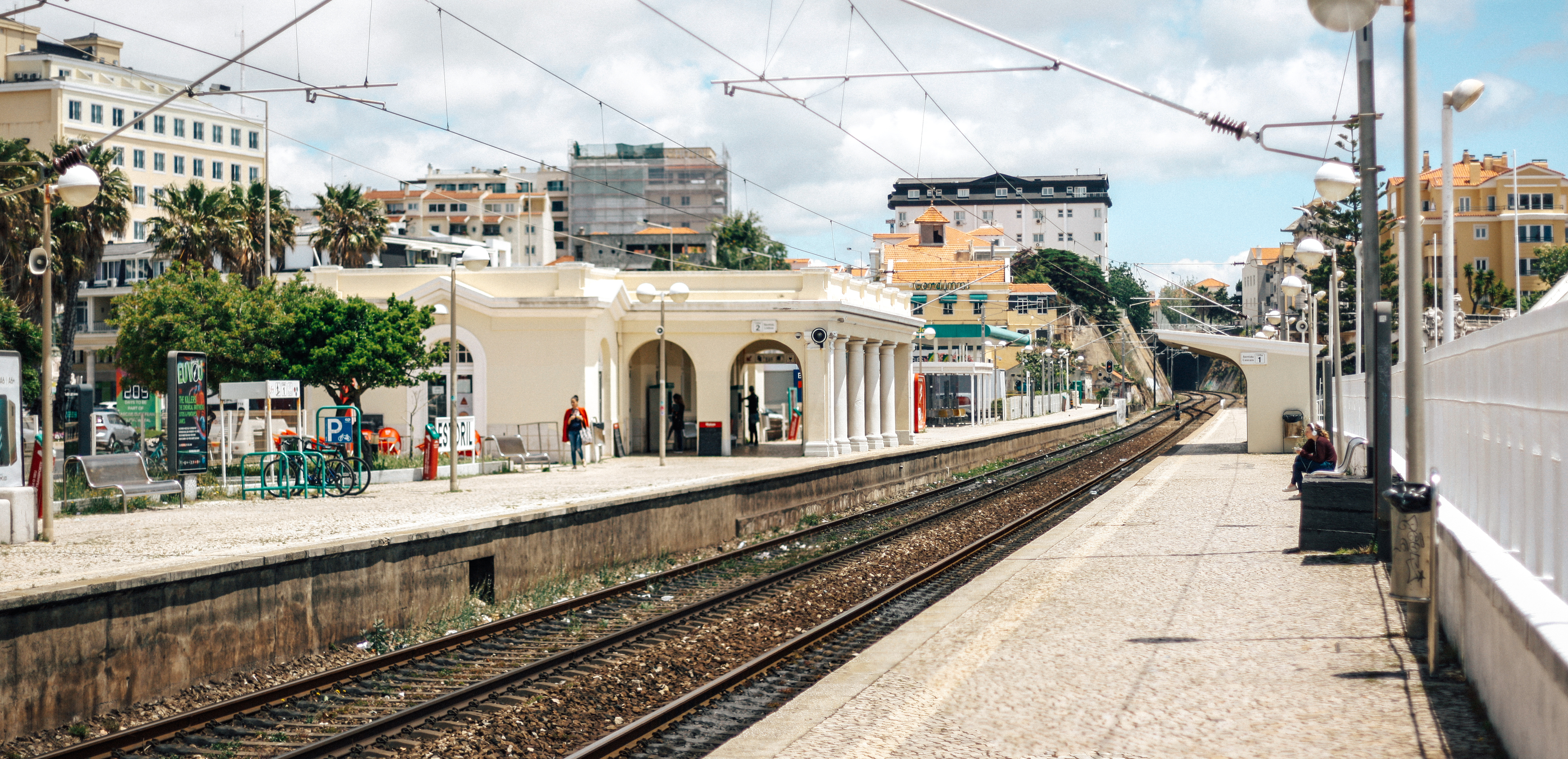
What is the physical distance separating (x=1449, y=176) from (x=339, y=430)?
1969 cm

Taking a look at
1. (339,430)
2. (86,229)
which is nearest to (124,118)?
(86,229)

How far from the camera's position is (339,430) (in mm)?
Result: 24859

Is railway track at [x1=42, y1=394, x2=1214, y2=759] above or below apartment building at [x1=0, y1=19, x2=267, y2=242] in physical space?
below

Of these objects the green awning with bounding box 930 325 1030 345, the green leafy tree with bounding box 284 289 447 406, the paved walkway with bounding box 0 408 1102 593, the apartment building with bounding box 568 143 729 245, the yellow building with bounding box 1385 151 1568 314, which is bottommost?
the paved walkway with bounding box 0 408 1102 593

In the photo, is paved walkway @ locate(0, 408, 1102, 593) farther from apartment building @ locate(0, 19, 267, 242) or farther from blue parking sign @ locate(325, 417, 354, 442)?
apartment building @ locate(0, 19, 267, 242)

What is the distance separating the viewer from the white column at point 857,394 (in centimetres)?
3712

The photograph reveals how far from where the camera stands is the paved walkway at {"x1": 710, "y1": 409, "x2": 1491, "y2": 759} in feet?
23.7

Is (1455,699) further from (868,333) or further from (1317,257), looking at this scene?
(868,333)

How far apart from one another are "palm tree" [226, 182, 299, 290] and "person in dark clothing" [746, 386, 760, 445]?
73.3 ft

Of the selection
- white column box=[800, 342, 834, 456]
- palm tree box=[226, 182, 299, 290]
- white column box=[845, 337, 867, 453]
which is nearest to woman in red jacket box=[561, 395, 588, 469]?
white column box=[800, 342, 834, 456]

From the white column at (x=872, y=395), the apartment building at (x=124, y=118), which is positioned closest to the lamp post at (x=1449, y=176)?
the white column at (x=872, y=395)

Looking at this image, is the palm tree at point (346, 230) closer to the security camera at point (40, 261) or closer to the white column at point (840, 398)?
the white column at point (840, 398)

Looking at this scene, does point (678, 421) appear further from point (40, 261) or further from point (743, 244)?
point (743, 244)

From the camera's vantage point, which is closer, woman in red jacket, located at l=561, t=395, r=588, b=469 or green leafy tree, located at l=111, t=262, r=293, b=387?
woman in red jacket, located at l=561, t=395, r=588, b=469
